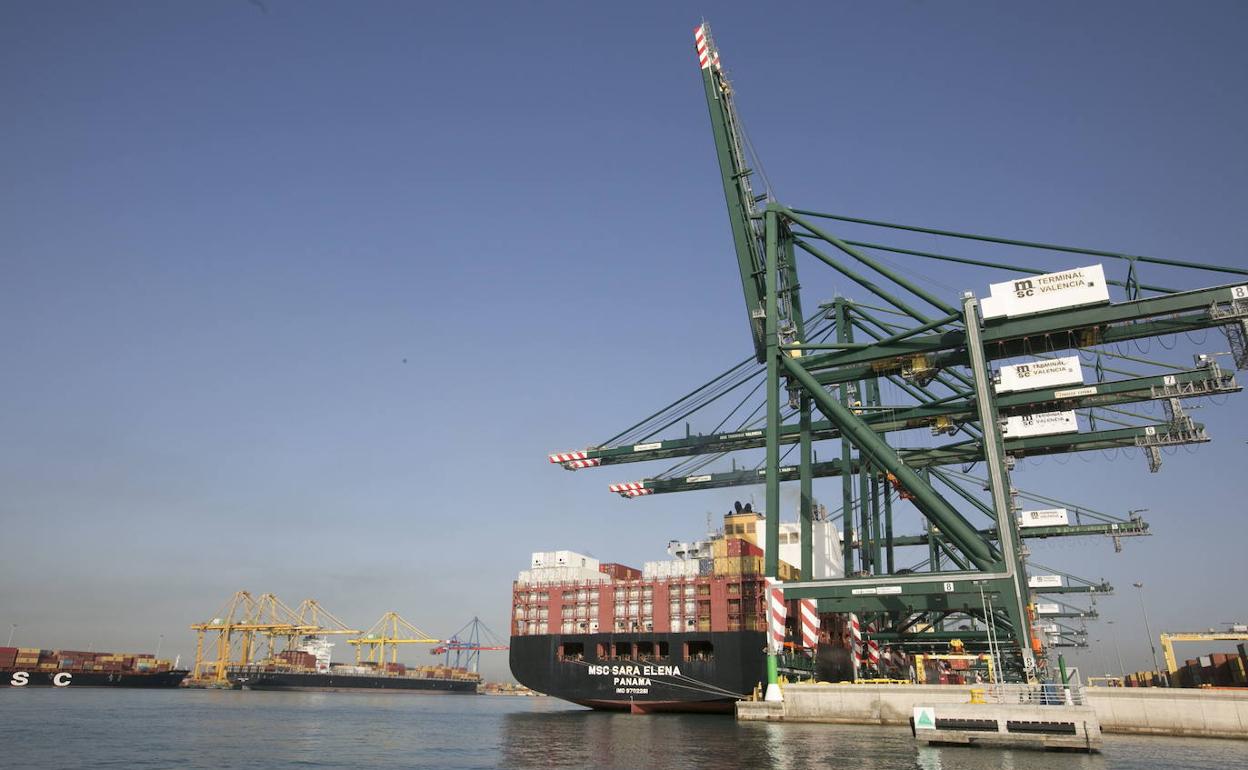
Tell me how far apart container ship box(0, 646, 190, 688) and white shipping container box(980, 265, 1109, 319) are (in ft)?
294

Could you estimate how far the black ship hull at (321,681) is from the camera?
90188 millimetres

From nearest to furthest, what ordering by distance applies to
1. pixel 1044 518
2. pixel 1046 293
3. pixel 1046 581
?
pixel 1046 293, pixel 1044 518, pixel 1046 581

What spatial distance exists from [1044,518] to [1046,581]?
60.5 feet

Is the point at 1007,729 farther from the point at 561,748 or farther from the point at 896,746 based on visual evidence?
the point at 561,748

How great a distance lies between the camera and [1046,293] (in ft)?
82.3

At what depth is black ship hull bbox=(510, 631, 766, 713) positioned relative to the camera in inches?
1321

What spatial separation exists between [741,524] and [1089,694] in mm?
23020

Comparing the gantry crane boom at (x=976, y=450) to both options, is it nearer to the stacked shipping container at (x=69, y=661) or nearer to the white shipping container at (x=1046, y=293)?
the white shipping container at (x=1046, y=293)

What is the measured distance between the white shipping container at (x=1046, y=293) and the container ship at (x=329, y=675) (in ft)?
294

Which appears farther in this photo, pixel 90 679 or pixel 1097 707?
pixel 90 679

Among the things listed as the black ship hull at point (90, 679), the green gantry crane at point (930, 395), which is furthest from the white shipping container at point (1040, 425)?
the black ship hull at point (90, 679)

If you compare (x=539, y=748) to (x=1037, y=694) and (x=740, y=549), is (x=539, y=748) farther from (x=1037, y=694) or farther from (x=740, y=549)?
(x=740, y=549)

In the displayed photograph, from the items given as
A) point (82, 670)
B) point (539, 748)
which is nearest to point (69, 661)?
point (82, 670)

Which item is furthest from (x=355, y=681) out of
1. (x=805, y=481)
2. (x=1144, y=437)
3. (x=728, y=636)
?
(x=1144, y=437)
